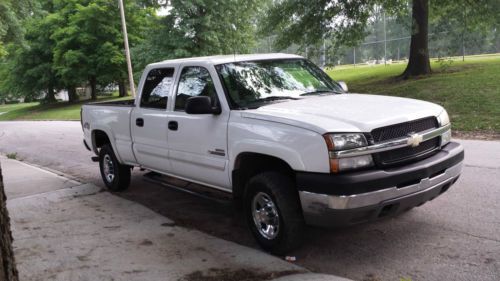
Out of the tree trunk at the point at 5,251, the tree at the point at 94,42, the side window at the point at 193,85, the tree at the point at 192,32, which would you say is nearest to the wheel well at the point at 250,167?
the side window at the point at 193,85

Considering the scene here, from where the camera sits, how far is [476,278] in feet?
12.7

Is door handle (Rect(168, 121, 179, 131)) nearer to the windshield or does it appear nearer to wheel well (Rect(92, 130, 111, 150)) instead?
the windshield

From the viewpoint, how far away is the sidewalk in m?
4.20

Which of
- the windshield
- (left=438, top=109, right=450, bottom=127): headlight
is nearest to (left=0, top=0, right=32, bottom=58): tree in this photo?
the windshield

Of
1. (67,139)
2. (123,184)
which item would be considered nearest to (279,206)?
(123,184)

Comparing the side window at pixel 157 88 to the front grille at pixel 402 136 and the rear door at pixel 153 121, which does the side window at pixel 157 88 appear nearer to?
the rear door at pixel 153 121

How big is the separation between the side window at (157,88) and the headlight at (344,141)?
2.67m

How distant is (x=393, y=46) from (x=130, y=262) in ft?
127

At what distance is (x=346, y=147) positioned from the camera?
3.94 m

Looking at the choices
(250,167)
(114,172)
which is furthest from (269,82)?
(114,172)

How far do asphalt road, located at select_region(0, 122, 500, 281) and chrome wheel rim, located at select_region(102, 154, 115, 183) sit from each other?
→ 0.36 m

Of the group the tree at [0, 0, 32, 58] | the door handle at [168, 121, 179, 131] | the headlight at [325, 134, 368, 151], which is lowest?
the headlight at [325, 134, 368, 151]

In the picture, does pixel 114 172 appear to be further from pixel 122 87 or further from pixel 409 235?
pixel 122 87

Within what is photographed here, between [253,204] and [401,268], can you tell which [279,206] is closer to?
[253,204]
